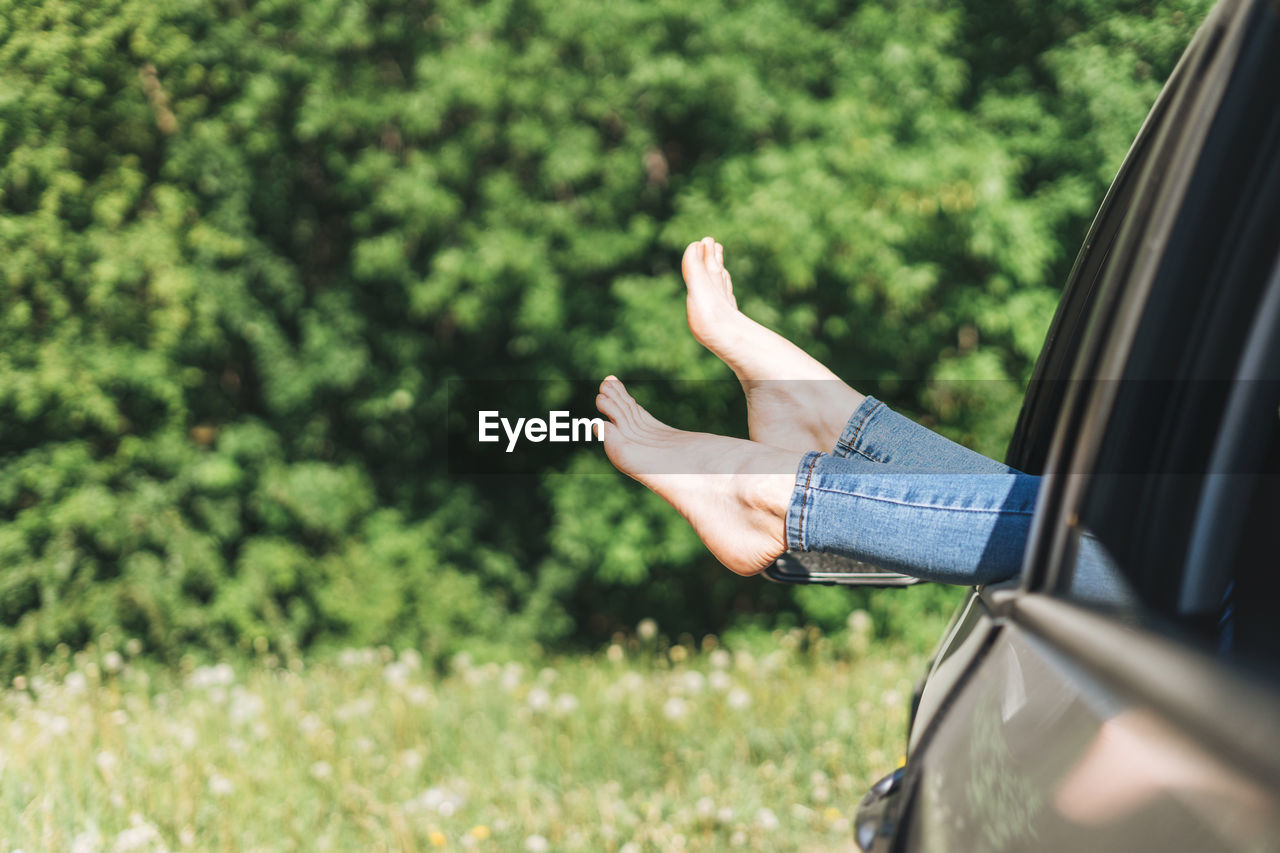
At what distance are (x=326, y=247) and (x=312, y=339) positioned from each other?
73cm

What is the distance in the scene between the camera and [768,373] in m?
2.09

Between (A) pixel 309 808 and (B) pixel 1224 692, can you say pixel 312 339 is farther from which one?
(B) pixel 1224 692

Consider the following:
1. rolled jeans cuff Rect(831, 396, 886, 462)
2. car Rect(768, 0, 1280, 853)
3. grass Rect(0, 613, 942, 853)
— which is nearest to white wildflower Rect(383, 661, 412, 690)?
grass Rect(0, 613, 942, 853)

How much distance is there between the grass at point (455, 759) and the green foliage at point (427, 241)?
202 cm

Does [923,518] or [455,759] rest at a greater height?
[923,518]

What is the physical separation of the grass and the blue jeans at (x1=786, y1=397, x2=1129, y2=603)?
1653 millimetres

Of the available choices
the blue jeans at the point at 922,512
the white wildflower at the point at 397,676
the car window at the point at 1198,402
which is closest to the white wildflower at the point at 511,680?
the white wildflower at the point at 397,676

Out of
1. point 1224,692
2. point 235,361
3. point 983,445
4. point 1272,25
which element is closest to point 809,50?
point 983,445

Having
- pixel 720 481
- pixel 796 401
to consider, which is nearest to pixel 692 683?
pixel 796 401

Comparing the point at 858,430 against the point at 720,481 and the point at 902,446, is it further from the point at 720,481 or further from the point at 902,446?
the point at 720,481

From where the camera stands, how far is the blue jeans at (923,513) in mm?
1198

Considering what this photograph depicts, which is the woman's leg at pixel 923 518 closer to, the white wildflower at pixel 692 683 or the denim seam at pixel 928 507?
the denim seam at pixel 928 507

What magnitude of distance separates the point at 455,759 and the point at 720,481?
216cm

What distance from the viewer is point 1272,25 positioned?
864 millimetres
